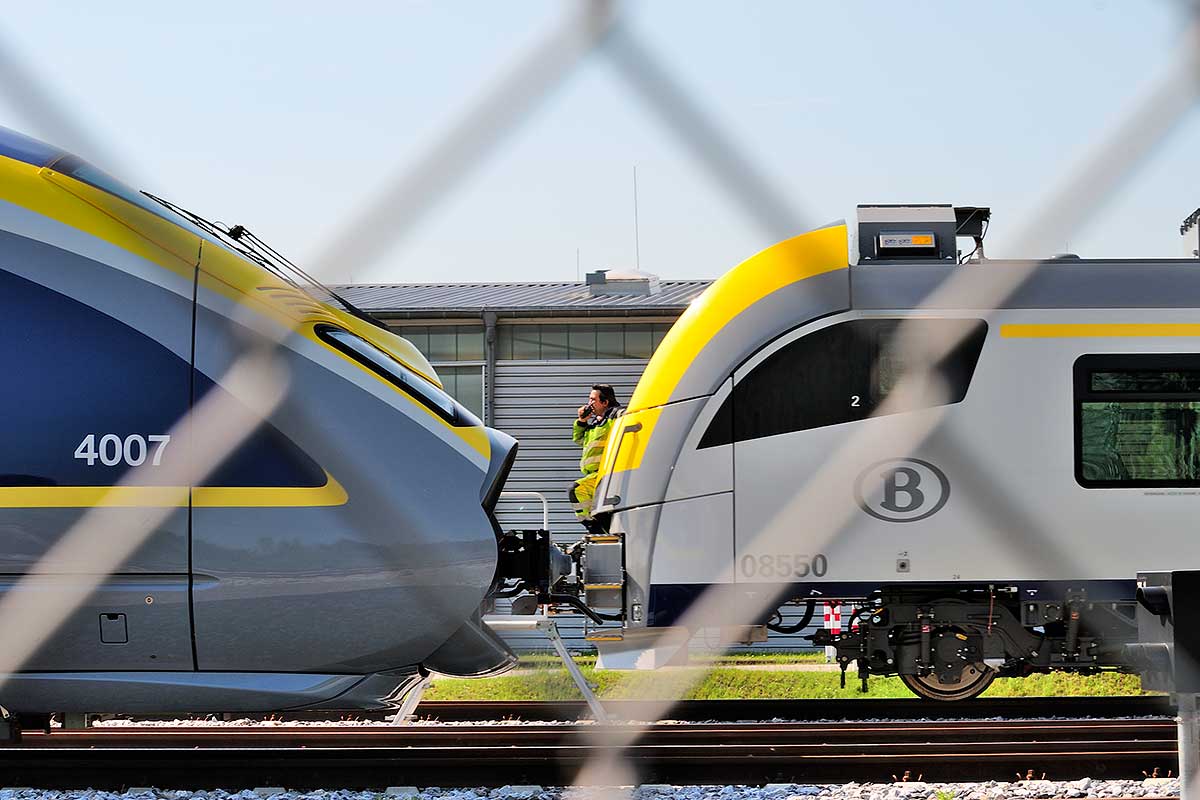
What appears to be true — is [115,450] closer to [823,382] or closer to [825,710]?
[823,382]

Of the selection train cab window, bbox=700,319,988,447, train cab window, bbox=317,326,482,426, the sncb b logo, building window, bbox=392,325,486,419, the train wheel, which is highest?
building window, bbox=392,325,486,419

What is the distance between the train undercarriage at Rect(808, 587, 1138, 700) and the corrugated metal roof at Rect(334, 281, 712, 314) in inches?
243

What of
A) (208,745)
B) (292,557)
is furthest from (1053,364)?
(208,745)

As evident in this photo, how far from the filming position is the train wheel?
9414 millimetres

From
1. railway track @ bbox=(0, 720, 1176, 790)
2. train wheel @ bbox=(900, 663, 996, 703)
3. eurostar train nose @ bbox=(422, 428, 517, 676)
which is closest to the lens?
eurostar train nose @ bbox=(422, 428, 517, 676)

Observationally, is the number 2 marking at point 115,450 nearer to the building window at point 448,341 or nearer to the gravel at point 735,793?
the gravel at point 735,793

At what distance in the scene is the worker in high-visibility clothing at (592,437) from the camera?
35.0 ft

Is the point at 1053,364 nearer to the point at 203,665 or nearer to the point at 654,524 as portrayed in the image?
the point at 654,524

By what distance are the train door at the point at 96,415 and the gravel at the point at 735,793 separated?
1811 millimetres

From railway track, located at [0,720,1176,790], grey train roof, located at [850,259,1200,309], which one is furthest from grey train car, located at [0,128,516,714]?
grey train roof, located at [850,259,1200,309]

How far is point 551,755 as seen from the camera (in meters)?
7.44

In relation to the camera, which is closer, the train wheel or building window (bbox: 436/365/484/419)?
the train wheel

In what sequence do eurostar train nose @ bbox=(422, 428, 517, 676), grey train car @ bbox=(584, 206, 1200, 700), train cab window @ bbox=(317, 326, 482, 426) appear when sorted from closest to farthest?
train cab window @ bbox=(317, 326, 482, 426)
eurostar train nose @ bbox=(422, 428, 517, 676)
grey train car @ bbox=(584, 206, 1200, 700)

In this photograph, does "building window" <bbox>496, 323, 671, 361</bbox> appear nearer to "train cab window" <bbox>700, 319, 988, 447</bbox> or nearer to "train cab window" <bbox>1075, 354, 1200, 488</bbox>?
"train cab window" <bbox>700, 319, 988, 447</bbox>
